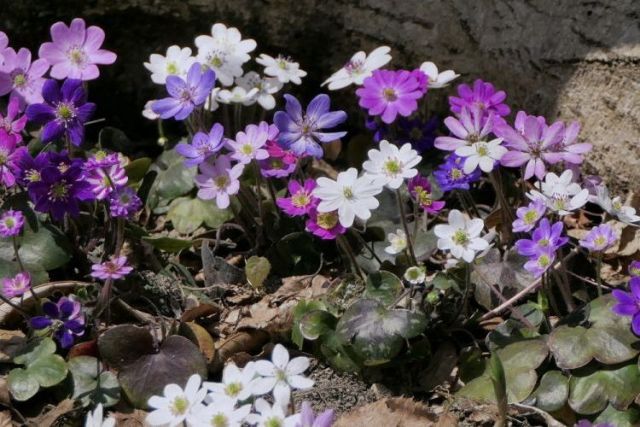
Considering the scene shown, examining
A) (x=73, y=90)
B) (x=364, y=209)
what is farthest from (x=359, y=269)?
(x=73, y=90)

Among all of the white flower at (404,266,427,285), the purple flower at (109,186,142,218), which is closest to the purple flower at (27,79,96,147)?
the purple flower at (109,186,142,218)

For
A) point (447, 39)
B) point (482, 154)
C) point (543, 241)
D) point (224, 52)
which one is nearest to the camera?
point (543, 241)

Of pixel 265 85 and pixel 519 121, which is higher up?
pixel 519 121

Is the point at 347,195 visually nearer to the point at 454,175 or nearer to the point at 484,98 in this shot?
the point at 454,175

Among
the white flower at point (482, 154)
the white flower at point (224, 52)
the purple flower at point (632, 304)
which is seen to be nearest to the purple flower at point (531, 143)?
the white flower at point (482, 154)

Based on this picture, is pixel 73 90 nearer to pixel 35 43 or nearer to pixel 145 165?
pixel 145 165

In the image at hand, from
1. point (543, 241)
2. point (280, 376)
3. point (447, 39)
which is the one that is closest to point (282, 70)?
point (447, 39)
